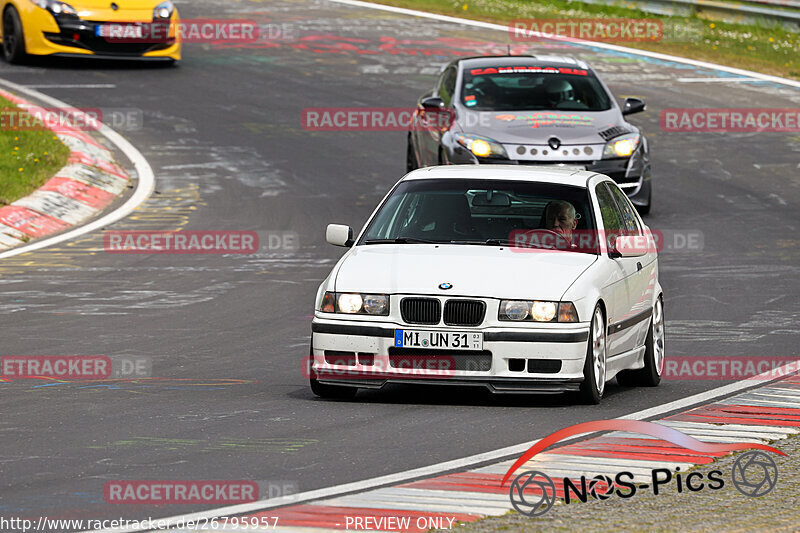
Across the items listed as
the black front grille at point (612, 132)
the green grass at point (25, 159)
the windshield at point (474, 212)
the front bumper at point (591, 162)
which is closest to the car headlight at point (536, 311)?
the windshield at point (474, 212)

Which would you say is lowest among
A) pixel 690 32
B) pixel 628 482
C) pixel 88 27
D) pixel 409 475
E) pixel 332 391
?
pixel 690 32

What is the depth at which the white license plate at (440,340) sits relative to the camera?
9.21 meters

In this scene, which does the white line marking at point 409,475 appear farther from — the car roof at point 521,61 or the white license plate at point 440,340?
the car roof at point 521,61

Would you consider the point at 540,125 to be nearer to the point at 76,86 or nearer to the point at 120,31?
the point at 120,31

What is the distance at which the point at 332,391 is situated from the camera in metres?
9.65

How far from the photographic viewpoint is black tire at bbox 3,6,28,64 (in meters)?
24.9

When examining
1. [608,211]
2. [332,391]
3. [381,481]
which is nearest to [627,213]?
[608,211]

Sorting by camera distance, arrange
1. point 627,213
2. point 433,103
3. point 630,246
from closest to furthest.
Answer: point 630,246 → point 627,213 → point 433,103

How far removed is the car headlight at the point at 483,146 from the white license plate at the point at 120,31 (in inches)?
365

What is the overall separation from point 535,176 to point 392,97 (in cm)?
1411

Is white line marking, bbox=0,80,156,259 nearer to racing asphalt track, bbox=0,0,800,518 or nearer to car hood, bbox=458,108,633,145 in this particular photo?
racing asphalt track, bbox=0,0,800,518

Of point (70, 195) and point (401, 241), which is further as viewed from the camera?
point (70, 195)

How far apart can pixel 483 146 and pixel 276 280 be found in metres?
3.37

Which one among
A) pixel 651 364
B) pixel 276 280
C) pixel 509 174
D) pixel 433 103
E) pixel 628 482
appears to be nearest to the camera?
pixel 628 482
